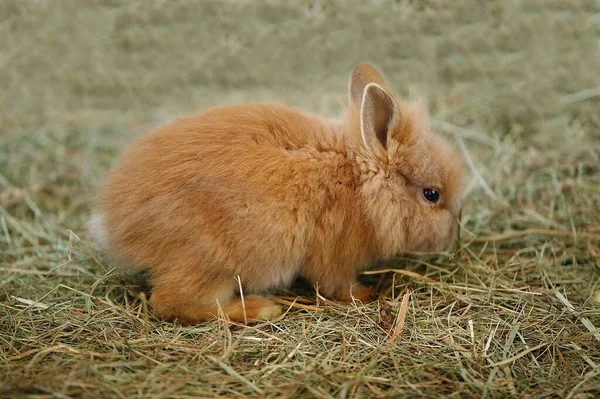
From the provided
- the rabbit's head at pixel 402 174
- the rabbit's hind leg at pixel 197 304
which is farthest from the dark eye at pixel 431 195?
the rabbit's hind leg at pixel 197 304

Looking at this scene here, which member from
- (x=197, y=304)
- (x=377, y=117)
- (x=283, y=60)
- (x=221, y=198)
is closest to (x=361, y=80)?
(x=377, y=117)

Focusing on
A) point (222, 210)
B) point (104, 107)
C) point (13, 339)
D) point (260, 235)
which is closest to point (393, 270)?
point (260, 235)

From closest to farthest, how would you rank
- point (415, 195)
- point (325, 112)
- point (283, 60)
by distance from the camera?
point (415, 195) → point (325, 112) → point (283, 60)

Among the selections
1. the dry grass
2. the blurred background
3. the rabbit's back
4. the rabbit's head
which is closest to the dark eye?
the rabbit's head

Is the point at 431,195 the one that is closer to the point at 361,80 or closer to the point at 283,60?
the point at 361,80

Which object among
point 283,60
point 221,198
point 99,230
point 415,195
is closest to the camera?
point 221,198

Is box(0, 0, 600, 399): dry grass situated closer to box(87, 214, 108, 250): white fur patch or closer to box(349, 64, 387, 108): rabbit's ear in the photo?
box(87, 214, 108, 250): white fur patch
